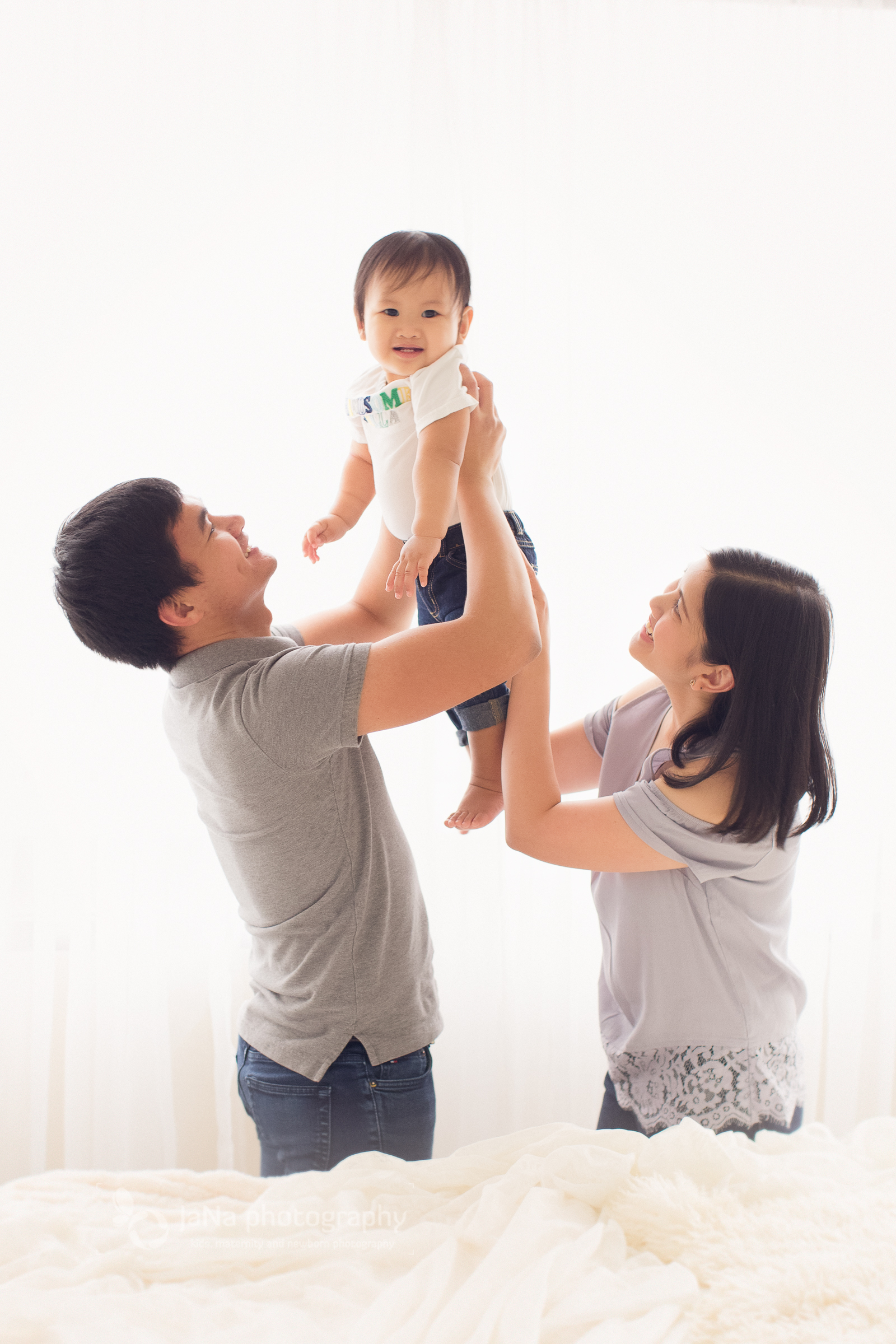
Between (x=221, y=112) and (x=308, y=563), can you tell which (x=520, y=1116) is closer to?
(x=308, y=563)

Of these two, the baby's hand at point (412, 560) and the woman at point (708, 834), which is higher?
the baby's hand at point (412, 560)

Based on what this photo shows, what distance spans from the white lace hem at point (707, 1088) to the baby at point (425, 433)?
49 cm

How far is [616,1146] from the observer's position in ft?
3.34

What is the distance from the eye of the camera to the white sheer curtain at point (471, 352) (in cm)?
195

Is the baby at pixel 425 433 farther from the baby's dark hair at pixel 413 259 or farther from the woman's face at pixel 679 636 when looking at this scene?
the woman's face at pixel 679 636

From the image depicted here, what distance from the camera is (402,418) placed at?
1353 millimetres

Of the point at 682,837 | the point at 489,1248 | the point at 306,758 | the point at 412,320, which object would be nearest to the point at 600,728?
the point at 682,837

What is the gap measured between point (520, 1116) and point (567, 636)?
50.1 inches

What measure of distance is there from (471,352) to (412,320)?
2.53ft

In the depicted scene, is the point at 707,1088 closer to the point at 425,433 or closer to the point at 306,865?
the point at 306,865

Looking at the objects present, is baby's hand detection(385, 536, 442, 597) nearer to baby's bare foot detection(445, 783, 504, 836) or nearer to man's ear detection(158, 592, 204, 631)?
man's ear detection(158, 592, 204, 631)

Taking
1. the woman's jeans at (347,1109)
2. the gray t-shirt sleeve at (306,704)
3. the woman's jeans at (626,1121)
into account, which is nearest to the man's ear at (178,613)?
the gray t-shirt sleeve at (306,704)

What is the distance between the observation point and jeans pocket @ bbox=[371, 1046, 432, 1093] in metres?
1.25

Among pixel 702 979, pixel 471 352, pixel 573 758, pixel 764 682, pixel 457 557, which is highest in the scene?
pixel 471 352
